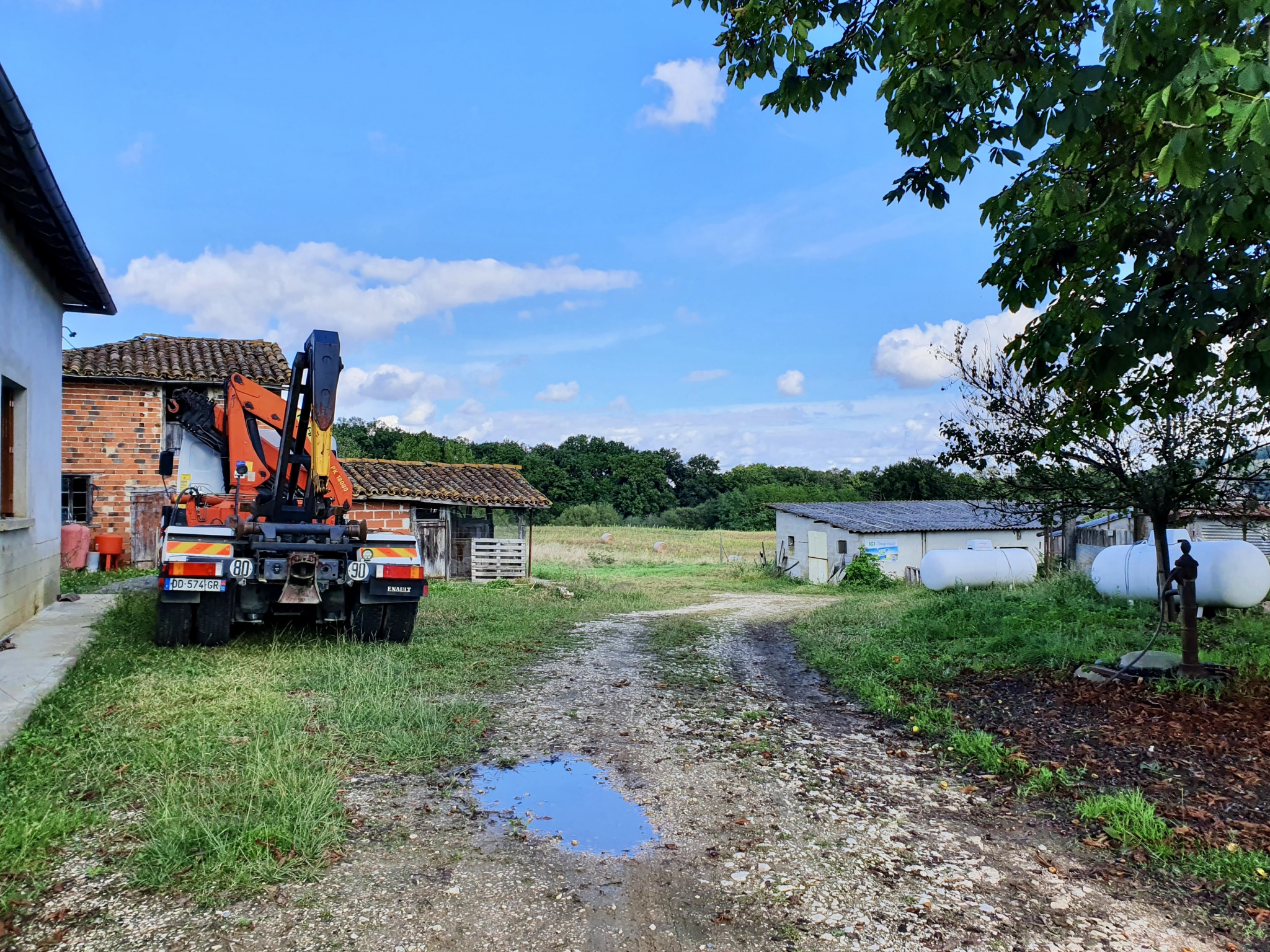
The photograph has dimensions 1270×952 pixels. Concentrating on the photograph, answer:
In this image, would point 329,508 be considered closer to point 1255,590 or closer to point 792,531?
point 1255,590

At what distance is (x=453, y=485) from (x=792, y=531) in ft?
48.6

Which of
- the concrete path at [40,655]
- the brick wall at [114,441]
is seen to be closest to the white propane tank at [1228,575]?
the concrete path at [40,655]

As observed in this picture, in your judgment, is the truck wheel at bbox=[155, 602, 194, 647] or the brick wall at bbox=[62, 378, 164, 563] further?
the brick wall at bbox=[62, 378, 164, 563]

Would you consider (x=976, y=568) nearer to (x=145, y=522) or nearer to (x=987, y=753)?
(x=987, y=753)

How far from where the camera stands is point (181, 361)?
60.4 ft

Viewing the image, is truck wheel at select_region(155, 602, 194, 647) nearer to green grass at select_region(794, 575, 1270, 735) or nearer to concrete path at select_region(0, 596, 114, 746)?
concrete path at select_region(0, 596, 114, 746)

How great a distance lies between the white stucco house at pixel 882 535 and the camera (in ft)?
91.9

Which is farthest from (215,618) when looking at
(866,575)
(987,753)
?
(866,575)

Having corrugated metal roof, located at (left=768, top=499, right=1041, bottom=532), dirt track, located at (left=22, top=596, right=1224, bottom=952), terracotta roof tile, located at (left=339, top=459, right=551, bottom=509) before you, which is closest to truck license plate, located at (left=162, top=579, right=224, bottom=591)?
dirt track, located at (left=22, top=596, right=1224, bottom=952)

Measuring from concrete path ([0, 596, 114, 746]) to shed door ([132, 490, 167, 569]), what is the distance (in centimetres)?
681

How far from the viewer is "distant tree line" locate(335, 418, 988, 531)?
6178 centimetres

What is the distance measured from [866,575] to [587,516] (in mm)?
37150

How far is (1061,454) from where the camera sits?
36.7 ft

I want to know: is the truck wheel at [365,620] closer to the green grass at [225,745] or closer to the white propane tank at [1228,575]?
the green grass at [225,745]
